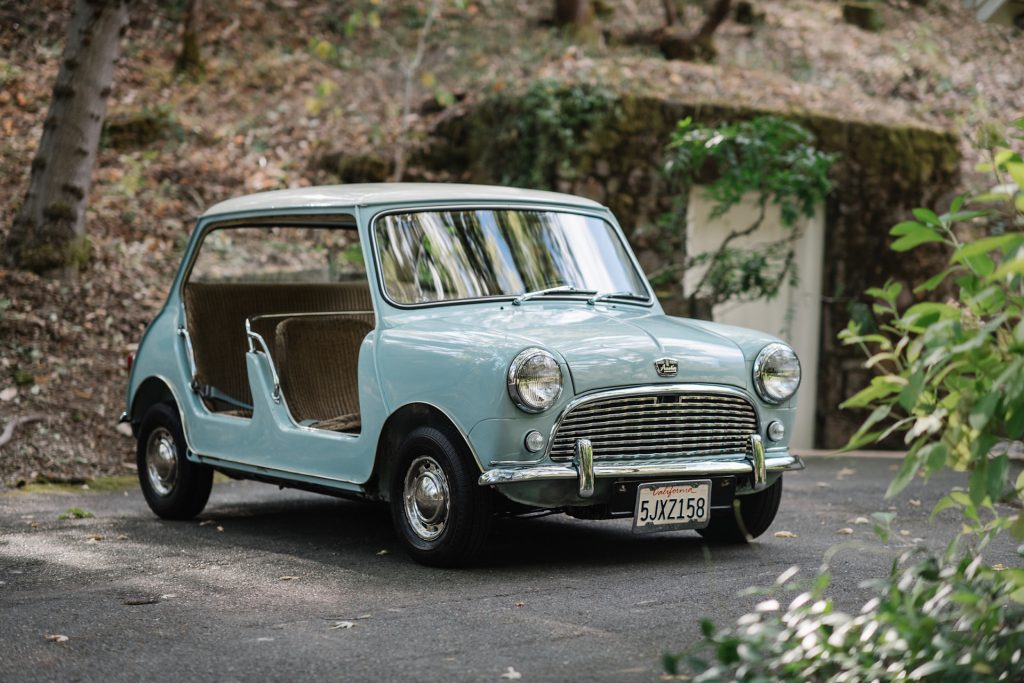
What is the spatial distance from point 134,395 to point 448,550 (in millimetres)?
2915

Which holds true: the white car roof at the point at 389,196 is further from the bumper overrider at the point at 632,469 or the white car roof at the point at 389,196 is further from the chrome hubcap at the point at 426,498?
the bumper overrider at the point at 632,469

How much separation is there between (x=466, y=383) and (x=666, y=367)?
87cm

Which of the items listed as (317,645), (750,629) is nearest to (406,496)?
(317,645)

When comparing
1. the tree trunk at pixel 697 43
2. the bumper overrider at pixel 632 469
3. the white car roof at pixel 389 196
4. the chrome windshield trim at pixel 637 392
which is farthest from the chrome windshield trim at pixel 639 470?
the tree trunk at pixel 697 43

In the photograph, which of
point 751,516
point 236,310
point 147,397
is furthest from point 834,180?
point 147,397

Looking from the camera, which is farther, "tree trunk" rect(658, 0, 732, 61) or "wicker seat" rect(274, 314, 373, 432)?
"tree trunk" rect(658, 0, 732, 61)

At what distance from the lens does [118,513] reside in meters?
7.44

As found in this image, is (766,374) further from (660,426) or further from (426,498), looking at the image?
(426,498)

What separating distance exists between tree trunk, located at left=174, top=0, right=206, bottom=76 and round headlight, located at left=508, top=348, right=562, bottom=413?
11.3 metres

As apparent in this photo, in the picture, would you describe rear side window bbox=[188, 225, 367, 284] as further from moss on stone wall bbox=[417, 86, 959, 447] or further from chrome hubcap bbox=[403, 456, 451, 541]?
chrome hubcap bbox=[403, 456, 451, 541]

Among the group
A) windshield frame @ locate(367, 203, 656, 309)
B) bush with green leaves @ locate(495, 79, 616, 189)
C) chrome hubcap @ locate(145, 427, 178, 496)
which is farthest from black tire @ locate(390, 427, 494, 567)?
bush with green leaves @ locate(495, 79, 616, 189)

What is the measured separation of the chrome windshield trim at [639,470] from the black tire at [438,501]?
142mm

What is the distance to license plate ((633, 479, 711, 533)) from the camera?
17.6 feet

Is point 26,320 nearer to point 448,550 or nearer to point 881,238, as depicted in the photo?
point 448,550
